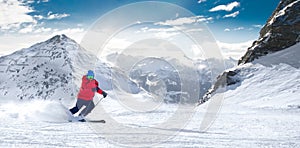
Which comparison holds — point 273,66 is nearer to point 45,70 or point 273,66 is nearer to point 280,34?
point 280,34

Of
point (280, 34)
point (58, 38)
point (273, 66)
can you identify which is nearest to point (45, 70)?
point (58, 38)

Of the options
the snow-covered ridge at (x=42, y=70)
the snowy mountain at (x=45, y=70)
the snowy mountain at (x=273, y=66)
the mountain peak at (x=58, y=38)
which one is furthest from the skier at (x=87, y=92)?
the mountain peak at (x=58, y=38)

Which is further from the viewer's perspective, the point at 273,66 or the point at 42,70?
the point at 42,70

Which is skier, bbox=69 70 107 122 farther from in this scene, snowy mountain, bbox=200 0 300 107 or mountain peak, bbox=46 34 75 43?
mountain peak, bbox=46 34 75 43

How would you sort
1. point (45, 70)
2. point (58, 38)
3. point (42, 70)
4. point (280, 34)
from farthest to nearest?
point (58, 38)
point (42, 70)
point (45, 70)
point (280, 34)

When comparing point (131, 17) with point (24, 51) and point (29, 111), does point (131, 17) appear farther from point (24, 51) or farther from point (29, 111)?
point (24, 51)

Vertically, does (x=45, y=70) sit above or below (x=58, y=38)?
below

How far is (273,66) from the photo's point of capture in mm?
35406

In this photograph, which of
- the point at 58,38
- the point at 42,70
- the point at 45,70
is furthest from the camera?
the point at 58,38

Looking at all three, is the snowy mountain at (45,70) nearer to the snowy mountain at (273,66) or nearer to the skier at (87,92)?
the snowy mountain at (273,66)

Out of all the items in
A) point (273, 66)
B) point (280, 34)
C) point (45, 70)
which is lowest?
point (45, 70)

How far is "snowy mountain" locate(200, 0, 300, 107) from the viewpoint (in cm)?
2820

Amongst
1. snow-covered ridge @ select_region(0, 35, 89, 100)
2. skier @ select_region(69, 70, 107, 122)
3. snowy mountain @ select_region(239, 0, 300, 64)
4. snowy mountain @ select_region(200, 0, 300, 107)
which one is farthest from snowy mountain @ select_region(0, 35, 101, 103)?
skier @ select_region(69, 70, 107, 122)

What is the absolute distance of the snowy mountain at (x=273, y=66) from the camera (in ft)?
92.5
